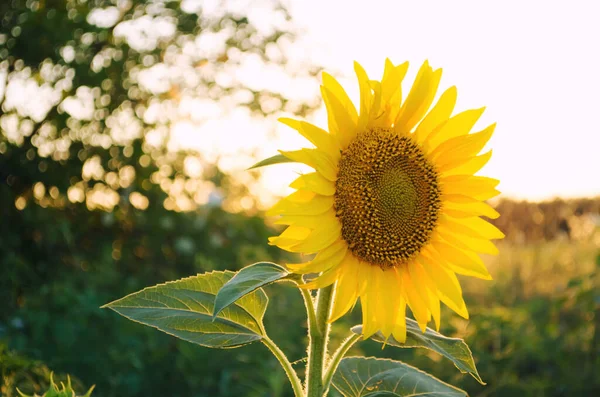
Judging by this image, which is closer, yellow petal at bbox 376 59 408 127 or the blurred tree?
yellow petal at bbox 376 59 408 127

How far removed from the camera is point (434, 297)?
126 cm

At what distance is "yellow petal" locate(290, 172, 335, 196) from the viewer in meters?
1.09

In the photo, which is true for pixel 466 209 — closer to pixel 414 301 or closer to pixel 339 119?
pixel 414 301

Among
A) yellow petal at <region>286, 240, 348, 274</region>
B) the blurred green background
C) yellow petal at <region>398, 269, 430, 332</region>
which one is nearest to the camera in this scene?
yellow petal at <region>286, 240, 348, 274</region>

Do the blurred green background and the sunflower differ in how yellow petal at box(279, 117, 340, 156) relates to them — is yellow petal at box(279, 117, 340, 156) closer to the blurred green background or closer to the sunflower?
the sunflower

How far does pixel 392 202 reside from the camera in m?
1.23

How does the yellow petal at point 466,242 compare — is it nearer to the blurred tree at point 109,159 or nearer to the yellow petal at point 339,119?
the yellow petal at point 339,119

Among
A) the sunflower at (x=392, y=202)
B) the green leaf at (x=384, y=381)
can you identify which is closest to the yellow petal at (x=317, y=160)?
the sunflower at (x=392, y=202)

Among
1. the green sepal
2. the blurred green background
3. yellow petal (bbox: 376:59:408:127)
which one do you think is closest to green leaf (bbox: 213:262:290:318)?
the green sepal

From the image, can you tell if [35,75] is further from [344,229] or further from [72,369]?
[344,229]

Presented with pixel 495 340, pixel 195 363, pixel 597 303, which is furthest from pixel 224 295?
pixel 597 303

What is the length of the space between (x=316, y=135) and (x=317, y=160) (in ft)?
0.17

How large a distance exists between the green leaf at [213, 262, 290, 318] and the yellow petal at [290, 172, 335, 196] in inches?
5.5

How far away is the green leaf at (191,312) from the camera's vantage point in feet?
3.85
